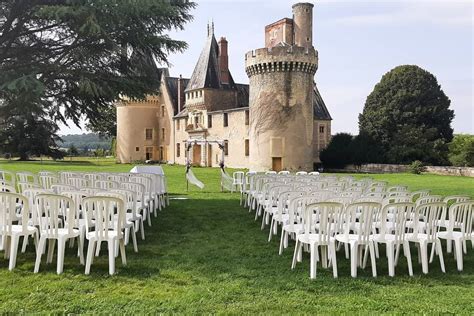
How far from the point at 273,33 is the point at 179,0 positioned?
29979 millimetres

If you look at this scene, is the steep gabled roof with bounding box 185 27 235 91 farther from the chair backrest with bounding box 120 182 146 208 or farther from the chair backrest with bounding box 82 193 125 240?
the chair backrest with bounding box 82 193 125 240

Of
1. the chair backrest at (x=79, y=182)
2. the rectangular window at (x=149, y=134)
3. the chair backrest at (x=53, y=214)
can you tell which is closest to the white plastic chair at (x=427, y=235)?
the chair backrest at (x=53, y=214)

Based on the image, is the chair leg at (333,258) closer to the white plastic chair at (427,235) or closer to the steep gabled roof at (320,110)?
the white plastic chair at (427,235)

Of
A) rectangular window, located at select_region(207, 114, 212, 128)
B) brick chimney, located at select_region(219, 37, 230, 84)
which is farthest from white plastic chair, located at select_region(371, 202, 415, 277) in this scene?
brick chimney, located at select_region(219, 37, 230, 84)

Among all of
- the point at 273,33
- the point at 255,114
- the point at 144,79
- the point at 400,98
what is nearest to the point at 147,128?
the point at 273,33

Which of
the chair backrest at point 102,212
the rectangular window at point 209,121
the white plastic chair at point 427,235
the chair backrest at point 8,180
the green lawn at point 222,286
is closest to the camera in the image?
the green lawn at point 222,286

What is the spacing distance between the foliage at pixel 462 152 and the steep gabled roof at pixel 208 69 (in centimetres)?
2111

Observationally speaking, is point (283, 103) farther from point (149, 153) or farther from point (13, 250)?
point (13, 250)

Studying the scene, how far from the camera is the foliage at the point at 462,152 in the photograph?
34.2 metres

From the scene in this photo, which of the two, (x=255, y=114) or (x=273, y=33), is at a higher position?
(x=273, y=33)

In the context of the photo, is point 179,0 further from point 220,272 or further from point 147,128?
point 147,128

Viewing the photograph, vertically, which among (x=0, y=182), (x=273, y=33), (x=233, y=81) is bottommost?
(x=0, y=182)

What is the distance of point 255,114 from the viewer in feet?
105

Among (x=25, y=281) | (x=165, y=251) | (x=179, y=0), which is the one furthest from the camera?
(x=179, y=0)
